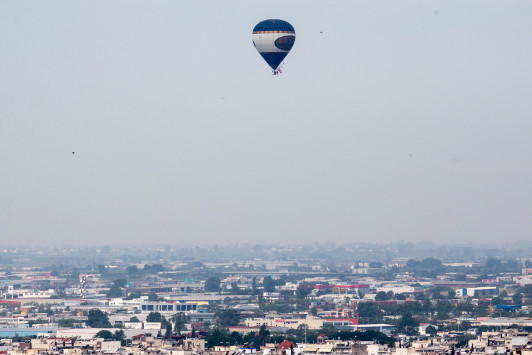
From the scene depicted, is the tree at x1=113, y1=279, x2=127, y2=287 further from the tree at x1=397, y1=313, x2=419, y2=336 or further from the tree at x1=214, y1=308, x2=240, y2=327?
the tree at x1=397, y1=313, x2=419, y2=336

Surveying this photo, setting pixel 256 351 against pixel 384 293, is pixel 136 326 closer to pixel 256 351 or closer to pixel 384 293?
pixel 256 351

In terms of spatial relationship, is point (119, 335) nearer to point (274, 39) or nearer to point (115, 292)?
point (274, 39)

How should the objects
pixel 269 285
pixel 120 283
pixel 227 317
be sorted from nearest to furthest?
pixel 227 317 < pixel 269 285 < pixel 120 283

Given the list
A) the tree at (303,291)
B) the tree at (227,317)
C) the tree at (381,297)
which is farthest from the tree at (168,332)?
the tree at (303,291)

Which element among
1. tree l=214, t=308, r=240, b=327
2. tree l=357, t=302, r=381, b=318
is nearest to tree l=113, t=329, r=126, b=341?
tree l=214, t=308, r=240, b=327

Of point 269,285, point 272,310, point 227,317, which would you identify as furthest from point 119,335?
point 269,285

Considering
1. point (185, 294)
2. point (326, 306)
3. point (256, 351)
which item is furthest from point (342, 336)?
point (185, 294)
